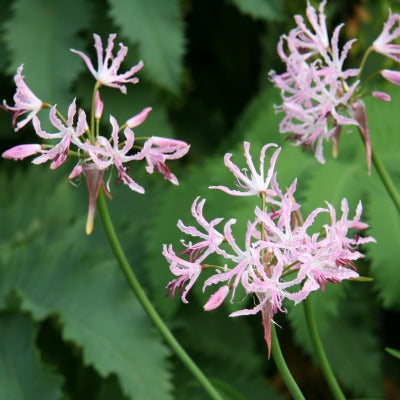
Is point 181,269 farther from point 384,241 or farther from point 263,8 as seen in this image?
point 263,8

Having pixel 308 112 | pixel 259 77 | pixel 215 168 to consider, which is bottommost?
pixel 259 77

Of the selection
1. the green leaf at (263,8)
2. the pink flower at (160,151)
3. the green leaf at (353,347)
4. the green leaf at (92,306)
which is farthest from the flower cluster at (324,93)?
the green leaf at (353,347)

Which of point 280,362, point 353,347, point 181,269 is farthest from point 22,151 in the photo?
point 353,347

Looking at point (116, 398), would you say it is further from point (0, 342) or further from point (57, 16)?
point (57, 16)

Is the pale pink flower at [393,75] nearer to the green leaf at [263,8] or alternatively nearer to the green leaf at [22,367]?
the green leaf at [22,367]

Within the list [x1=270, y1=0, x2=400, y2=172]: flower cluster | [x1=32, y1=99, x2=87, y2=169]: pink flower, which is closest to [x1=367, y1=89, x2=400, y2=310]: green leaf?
[x1=270, y1=0, x2=400, y2=172]: flower cluster

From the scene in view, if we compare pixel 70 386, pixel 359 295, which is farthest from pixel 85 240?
pixel 359 295

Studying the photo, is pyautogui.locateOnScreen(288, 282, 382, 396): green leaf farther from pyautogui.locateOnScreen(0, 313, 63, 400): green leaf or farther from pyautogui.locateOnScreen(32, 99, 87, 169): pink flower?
pyautogui.locateOnScreen(32, 99, 87, 169): pink flower
